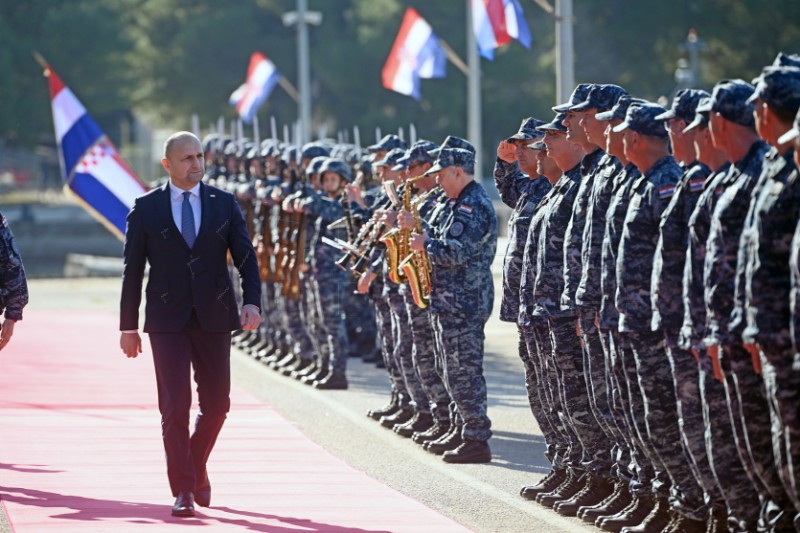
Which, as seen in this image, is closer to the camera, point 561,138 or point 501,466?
point 561,138

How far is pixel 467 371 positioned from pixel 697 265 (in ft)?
13.2

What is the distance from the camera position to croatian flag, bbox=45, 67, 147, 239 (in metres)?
21.9

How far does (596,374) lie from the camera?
30.8 feet

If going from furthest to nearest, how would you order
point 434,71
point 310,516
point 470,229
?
point 434,71, point 470,229, point 310,516

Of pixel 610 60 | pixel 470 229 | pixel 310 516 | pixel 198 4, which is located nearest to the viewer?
pixel 310 516

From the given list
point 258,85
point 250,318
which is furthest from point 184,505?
point 258,85

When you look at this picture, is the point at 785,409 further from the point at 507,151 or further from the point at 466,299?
the point at 466,299

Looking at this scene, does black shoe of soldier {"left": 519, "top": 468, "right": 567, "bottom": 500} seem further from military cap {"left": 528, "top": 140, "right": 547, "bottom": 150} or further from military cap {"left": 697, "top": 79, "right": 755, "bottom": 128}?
military cap {"left": 697, "top": 79, "right": 755, "bottom": 128}

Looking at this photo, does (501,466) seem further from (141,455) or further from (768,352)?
(768,352)

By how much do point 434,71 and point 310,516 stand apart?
706 inches

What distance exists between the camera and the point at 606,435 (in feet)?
31.5

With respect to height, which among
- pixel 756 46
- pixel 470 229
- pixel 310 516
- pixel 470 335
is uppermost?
pixel 756 46

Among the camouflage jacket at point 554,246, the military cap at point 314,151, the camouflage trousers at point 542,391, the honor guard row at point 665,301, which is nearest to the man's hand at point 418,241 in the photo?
the honor guard row at point 665,301

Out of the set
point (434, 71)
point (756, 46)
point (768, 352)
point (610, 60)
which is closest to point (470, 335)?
point (768, 352)
